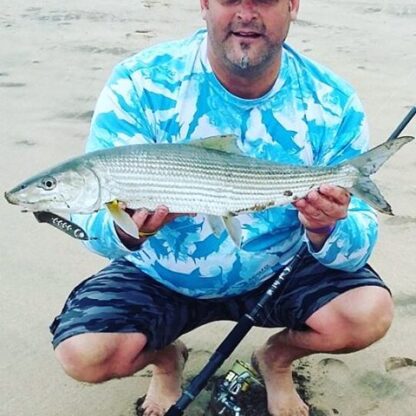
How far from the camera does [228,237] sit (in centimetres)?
323

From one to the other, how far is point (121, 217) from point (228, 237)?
59 cm

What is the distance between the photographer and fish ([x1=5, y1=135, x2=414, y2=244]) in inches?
108

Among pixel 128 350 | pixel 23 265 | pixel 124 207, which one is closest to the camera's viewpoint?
pixel 124 207

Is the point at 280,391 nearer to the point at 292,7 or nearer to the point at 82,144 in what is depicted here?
the point at 292,7

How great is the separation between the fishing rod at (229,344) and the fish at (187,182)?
0.34 metres

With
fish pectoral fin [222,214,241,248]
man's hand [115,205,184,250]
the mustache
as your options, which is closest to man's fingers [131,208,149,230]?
man's hand [115,205,184,250]

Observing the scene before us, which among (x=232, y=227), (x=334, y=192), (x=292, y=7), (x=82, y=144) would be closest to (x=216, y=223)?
(x=232, y=227)

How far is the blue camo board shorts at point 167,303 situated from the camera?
10.4 feet

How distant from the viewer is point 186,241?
325 cm

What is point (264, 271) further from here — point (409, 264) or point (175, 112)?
point (409, 264)

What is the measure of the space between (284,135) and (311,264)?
0.54 meters

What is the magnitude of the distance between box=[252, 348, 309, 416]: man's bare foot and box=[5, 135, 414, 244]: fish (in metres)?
0.77

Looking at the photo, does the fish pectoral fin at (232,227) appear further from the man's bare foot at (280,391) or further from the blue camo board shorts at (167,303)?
the man's bare foot at (280,391)

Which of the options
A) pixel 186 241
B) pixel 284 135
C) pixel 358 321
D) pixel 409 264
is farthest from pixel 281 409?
pixel 409 264
